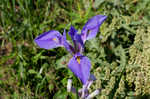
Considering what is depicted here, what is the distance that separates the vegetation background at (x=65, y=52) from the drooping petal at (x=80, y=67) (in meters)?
0.54

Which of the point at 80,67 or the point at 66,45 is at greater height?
Answer: the point at 66,45

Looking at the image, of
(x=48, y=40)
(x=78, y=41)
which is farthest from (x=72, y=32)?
(x=48, y=40)

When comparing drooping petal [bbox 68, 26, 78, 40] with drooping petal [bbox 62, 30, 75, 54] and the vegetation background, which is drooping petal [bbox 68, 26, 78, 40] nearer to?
drooping petal [bbox 62, 30, 75, 54]

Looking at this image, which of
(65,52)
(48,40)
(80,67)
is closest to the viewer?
(80,67)

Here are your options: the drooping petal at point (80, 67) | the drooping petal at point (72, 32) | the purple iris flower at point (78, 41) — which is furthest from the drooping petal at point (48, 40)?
the drooping petal at point (80, 67)

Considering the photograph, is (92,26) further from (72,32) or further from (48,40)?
(48,40)

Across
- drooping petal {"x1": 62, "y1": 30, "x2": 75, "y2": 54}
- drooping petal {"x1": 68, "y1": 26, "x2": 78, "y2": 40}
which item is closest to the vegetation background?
drooping petal {"x1": 62, "y1": 30, "x2": 75, "y2": 54}

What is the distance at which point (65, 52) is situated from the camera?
9.55 ft

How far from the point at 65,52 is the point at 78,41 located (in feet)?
3.73

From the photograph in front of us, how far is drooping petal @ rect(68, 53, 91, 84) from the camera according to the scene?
156cm

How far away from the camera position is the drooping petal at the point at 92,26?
1767 millimetres

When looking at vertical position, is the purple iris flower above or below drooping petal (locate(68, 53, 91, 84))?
above

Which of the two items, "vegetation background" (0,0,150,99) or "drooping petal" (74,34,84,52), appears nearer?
"drooping petal" (74,34,84,52)

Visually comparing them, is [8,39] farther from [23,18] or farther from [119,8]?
[119,8]
